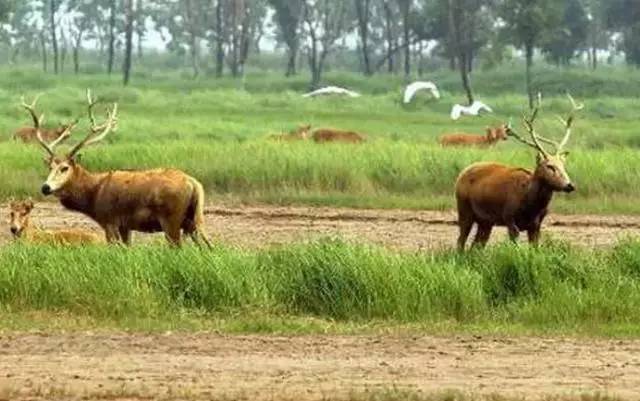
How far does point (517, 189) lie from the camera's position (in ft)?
62.3

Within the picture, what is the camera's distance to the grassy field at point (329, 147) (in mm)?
27562

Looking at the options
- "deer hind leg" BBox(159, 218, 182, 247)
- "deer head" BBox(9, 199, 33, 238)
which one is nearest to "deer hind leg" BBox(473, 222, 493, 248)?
"deer hind leg" BBox(159, 218, 182, 247)

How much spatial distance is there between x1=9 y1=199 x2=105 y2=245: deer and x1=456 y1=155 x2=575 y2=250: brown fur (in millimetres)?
4410

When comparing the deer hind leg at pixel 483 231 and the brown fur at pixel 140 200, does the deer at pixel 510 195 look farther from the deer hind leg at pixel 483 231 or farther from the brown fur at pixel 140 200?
the brown fur at pixel 140 200

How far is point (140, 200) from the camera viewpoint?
60.7ft

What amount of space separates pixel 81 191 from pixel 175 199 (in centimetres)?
158

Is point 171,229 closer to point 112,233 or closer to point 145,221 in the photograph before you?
point 145,221

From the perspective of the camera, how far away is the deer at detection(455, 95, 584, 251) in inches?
742

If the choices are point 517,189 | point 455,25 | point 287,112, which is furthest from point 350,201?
point 455,25

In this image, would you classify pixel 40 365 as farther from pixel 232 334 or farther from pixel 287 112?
pixel 287 112

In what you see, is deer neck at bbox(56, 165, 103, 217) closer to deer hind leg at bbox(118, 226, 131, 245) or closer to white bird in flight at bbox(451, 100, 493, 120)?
deer hind leg at bbox(118, 226, 131, 245)

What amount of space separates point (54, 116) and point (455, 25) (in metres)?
31.7

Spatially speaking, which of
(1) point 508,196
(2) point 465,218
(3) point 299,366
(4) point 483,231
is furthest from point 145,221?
(3) point 299,366

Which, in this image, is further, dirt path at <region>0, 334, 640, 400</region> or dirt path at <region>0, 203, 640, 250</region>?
dirt path at <region>0, 203, 640, 250</region>
